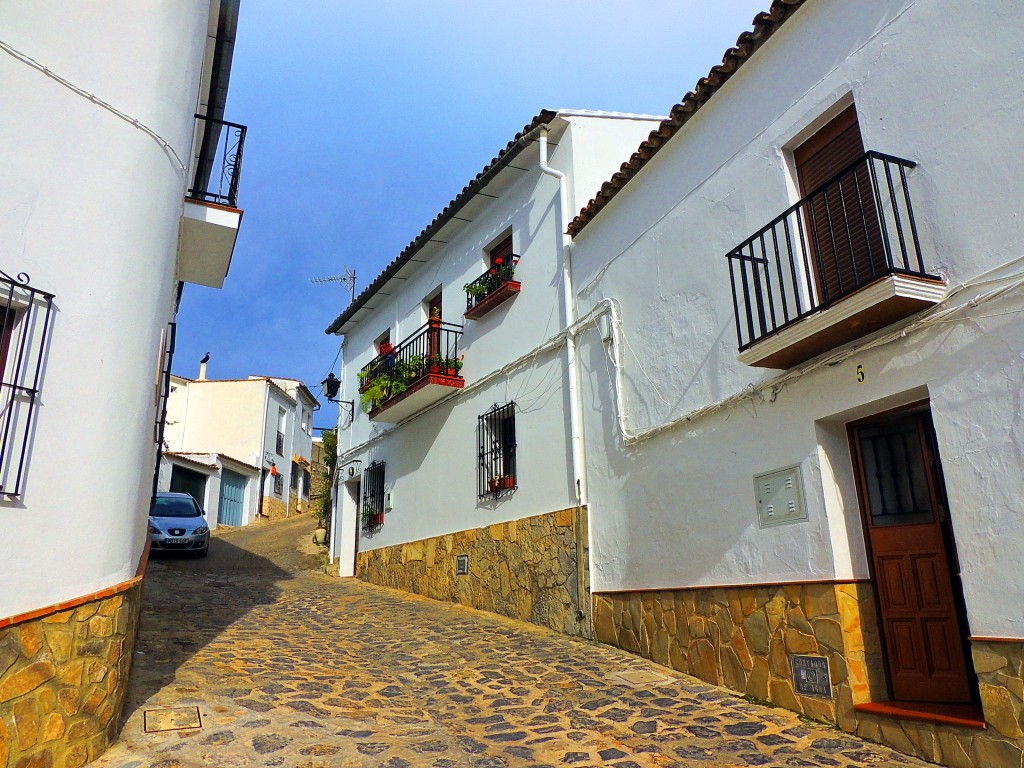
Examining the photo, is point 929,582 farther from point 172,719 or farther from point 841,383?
point 172,719

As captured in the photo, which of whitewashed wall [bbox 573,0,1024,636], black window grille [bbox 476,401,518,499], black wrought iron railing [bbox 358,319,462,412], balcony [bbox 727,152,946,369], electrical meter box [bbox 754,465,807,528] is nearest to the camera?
whitewashed wall [bbox 573,0,1024,636]

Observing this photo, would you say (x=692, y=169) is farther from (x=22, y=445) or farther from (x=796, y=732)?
(x=22, y=445)

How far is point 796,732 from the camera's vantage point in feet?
17.1

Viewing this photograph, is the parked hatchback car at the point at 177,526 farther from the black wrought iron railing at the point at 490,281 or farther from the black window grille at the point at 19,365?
the black window grille at the point at 19,365

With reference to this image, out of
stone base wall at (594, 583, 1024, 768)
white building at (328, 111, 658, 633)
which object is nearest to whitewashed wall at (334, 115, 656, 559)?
white building at (328, 111, 658, 633)

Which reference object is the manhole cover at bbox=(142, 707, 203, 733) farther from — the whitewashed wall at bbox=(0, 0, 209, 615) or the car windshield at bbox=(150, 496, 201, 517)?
the car windshield at bbox=(150, 496, 201, 517)

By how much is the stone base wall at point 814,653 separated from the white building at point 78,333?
4.38 meters

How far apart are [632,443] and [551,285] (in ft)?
9.10

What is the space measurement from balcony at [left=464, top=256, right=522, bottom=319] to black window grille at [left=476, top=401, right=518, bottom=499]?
4.80ft

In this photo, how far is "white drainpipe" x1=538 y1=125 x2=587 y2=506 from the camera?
28.7 feet

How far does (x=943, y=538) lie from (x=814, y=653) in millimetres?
1205

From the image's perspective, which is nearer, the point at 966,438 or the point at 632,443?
A: the point at 966,438

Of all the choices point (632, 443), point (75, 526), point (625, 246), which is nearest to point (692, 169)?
point (625, 246)

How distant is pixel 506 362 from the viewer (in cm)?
1056
